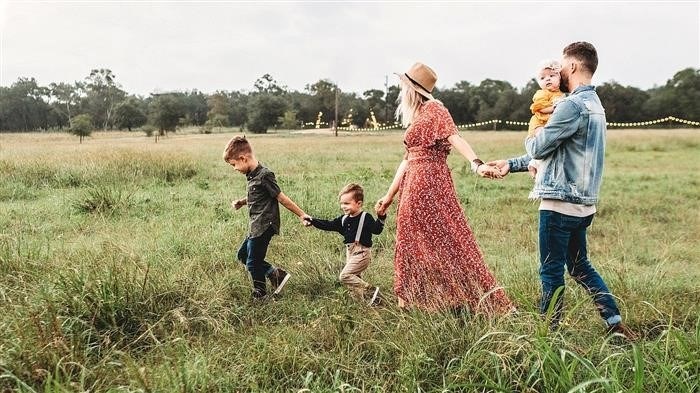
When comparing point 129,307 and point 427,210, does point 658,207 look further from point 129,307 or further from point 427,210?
point 129,307

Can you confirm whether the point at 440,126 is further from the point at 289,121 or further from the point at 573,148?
the point at 289,121

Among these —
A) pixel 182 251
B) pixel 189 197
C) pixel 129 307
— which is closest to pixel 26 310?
pixel 129 307

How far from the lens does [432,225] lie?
3.82 m

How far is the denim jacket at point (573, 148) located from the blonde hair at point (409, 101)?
907mm

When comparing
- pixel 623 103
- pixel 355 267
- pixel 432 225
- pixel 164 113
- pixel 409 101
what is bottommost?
pixel 355 267

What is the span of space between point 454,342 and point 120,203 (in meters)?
6.76

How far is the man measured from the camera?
10.4 feet

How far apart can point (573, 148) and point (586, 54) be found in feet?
1.90

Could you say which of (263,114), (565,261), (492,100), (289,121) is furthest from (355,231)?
(492,100)

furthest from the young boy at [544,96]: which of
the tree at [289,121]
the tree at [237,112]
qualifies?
the tree at [237,112]

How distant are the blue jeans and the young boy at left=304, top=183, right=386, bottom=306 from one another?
1330mm

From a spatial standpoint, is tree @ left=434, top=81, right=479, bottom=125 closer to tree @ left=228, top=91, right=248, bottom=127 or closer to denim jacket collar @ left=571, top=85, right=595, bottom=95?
tree @ left=228, top=91, right=248, bottom=127

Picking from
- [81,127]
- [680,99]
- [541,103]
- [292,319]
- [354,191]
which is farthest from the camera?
[680,99]

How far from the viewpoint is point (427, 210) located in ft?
12.5
